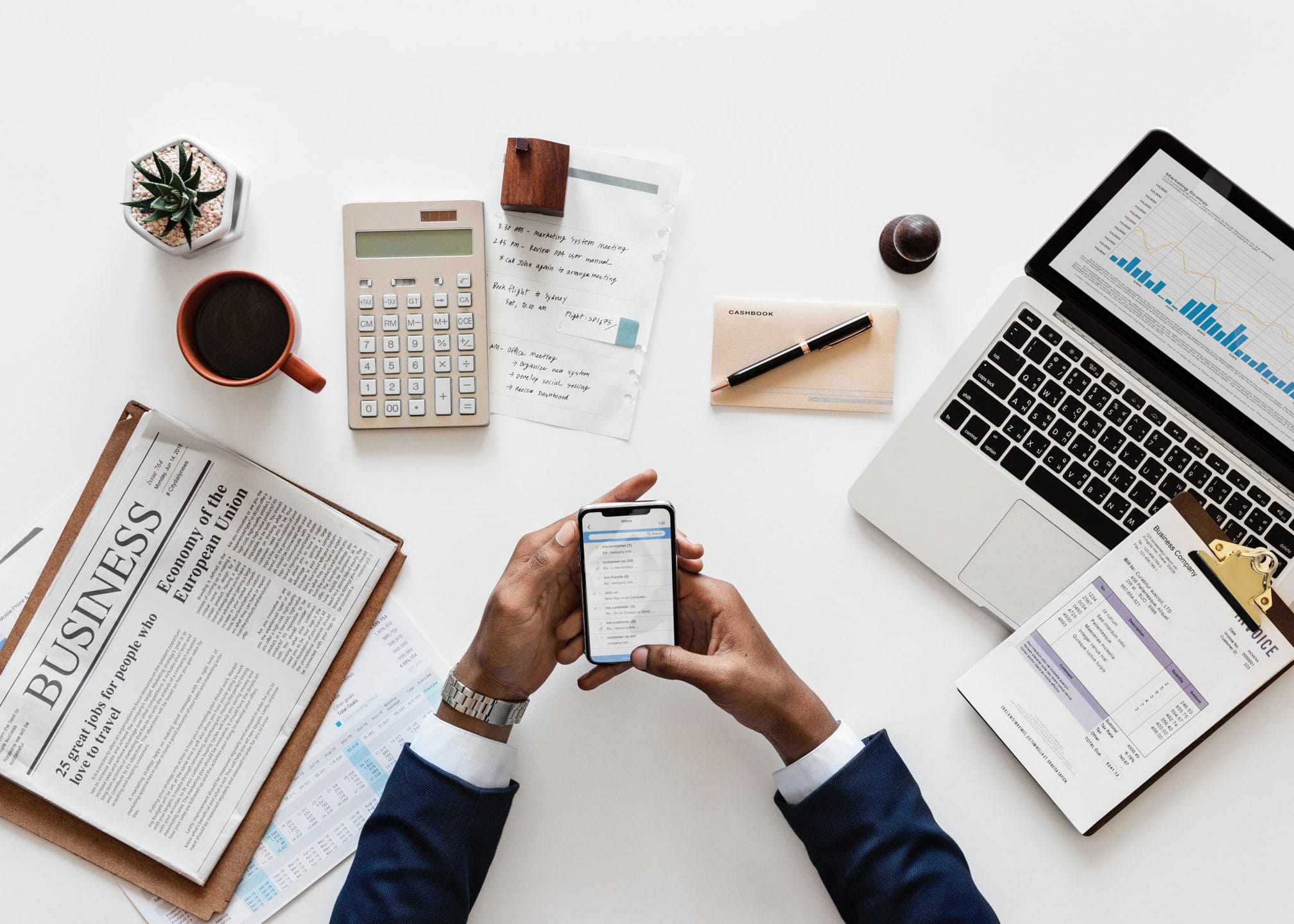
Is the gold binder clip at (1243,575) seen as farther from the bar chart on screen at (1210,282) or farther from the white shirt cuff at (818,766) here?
the white shirt cuff at (818,766)

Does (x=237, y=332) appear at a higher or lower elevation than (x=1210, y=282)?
lower

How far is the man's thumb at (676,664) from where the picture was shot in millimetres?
776

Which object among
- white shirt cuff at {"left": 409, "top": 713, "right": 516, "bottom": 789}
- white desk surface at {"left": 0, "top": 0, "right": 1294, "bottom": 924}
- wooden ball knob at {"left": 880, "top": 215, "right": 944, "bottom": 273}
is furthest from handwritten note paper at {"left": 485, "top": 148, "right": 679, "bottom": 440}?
white shirt cuff at {"left": 409, "top": 713, "right": 516, "bottom": 789}

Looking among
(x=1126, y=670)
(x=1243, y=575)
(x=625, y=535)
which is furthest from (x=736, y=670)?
(x=1243, y=575)

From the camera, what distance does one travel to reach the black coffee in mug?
0.84m

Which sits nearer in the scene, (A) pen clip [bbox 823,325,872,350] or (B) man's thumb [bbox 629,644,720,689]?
(B) man's thumb [bbox 629,644,720,689]

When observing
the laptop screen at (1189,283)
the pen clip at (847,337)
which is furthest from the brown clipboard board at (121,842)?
the laptop screen at (1189,283)

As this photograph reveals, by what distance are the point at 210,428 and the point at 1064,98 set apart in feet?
3.37

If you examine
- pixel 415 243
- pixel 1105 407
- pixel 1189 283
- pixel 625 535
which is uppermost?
pixel 1189 283

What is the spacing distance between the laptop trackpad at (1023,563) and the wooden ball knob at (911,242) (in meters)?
0.28

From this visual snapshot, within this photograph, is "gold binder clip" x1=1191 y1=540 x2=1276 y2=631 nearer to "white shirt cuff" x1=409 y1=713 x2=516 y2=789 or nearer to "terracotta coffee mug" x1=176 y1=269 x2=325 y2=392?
"white shirt cuff" x1=409 y1=713 x2=516 y2=789

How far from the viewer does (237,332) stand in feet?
2.76

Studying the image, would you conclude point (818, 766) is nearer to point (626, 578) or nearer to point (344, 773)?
point (626, 578)

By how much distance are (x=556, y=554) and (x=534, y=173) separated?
407mm
